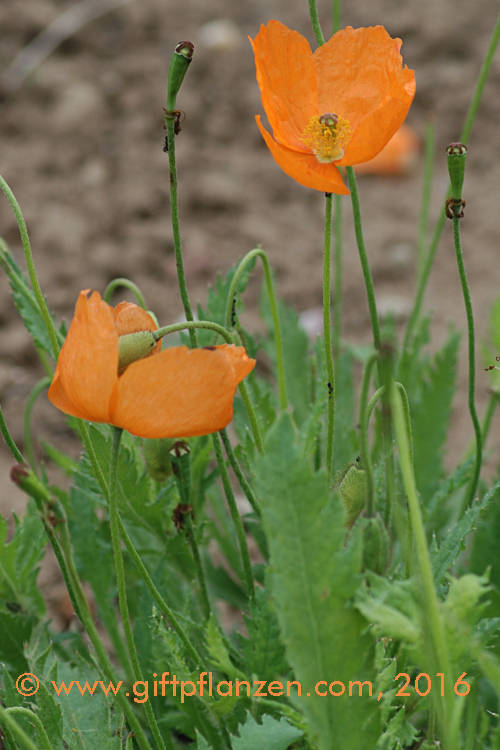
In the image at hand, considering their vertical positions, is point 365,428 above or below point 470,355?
below

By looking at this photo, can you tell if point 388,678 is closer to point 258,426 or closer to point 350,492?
point 350,492

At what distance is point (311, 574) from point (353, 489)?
0.15 m

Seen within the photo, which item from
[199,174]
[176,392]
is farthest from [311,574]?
[199,174]

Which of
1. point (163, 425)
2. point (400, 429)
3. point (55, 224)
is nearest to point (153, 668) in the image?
point (163, 425)

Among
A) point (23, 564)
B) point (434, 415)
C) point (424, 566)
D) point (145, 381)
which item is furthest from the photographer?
point (434, 415)

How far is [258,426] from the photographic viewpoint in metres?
0.97

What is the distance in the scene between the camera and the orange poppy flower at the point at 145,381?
2.44ft

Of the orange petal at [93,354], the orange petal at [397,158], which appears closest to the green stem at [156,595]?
the orange petal at [93,354]

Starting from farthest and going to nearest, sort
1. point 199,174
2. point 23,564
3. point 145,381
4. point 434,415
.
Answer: point 199,174 → point 434,415 → point 23,564 → point 145,381

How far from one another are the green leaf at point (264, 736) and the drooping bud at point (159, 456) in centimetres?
Result: 28

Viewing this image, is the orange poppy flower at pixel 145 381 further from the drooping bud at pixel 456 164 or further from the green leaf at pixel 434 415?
the green leaf at pixel 434 415

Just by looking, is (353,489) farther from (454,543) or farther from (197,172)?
(197,172)

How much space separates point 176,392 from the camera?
0.75 metres

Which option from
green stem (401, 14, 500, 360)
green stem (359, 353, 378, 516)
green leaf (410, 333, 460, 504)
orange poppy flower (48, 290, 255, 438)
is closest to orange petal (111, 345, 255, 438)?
orange poppy flower (48, 290, 255, 438)
